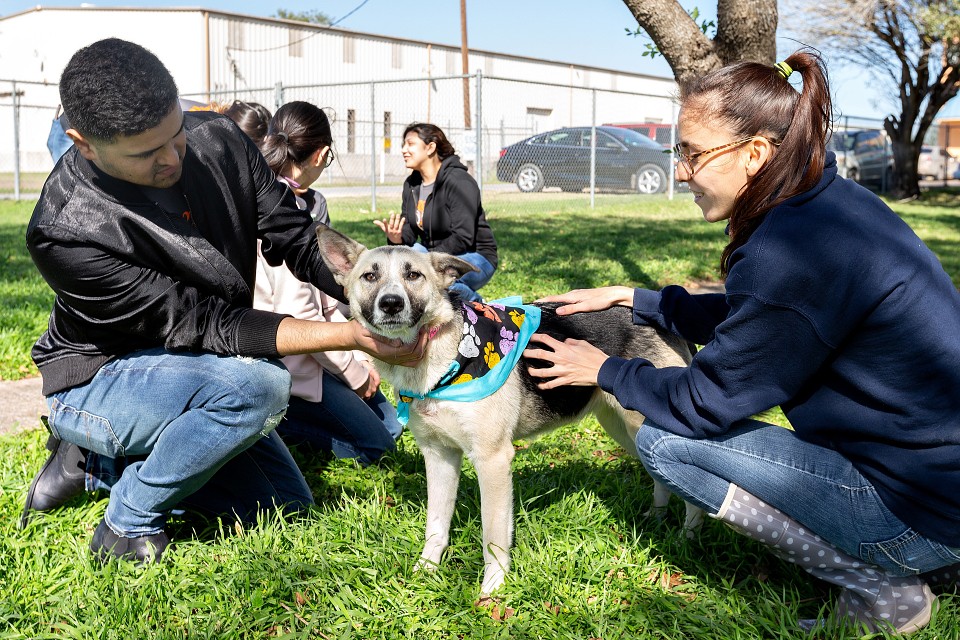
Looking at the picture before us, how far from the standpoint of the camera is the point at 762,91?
2.39 meters

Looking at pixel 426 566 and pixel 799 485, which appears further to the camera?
pixel 426 566

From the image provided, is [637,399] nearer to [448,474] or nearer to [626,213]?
[448,474]

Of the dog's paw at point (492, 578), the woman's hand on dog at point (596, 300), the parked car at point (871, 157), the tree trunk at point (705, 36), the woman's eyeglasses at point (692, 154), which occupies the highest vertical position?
the parked car at point (871, 157)

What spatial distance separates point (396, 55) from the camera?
37.1 m

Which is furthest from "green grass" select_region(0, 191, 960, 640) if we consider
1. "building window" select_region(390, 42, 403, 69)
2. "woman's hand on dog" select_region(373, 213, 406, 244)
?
"building window" select_region(390, 42, 403, 69)

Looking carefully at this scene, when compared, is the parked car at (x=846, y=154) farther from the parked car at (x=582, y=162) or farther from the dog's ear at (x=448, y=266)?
the dog's ear at (x=448, y=266)

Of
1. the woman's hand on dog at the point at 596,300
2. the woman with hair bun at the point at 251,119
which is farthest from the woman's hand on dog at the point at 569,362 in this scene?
the woman with hair bun at the point at 251,119

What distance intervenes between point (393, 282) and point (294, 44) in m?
33.7

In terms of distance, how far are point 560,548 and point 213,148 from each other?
7.24ft

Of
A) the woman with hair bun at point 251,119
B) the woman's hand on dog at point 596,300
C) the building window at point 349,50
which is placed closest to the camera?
the woman's hand on dog at point 596,300

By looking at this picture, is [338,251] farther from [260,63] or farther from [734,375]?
[260,63]

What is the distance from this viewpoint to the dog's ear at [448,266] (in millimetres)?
3285

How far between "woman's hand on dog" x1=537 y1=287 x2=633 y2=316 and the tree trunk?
10.8ft

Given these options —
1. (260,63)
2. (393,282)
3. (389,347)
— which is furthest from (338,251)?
(260,63)
